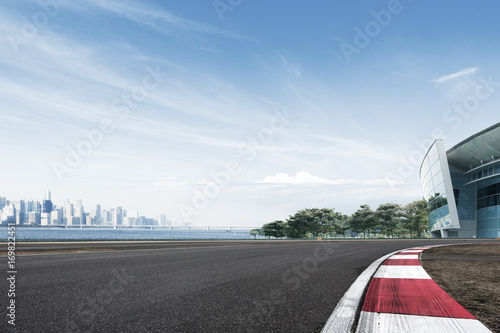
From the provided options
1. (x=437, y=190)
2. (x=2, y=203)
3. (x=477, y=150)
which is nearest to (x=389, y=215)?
(x=437, y=190)

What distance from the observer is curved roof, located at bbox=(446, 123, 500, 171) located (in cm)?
4606

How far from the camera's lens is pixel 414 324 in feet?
9.61

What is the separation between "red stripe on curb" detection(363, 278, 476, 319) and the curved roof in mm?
49578

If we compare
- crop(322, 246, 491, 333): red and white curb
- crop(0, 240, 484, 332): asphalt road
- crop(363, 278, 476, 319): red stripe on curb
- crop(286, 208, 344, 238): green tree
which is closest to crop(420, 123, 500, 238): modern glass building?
crop(286, 208, 344, 238): green tree

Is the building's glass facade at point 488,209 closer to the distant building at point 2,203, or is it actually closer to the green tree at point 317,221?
the green tree at point 317,221

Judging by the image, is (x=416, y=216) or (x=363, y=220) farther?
(x=363, y=220)

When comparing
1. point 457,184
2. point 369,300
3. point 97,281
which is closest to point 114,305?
point 97,281

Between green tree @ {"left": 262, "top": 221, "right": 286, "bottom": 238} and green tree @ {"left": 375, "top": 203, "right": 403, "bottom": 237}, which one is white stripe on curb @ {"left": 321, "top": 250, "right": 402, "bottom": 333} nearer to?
green tree @ {"left": 375, "top": 203, "right": 403, "bottom": 237}

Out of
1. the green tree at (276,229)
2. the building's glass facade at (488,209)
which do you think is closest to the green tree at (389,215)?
the building's glass facade at (488,209)

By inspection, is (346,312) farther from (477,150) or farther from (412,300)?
(477,150)

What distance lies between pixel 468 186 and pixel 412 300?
204 feet

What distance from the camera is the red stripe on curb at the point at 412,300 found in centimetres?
339

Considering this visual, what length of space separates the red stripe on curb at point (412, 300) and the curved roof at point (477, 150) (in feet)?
163

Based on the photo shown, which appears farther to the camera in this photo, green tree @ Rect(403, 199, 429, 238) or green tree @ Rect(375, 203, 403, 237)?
green tree @ Rect(375, 203, 403, 237)
